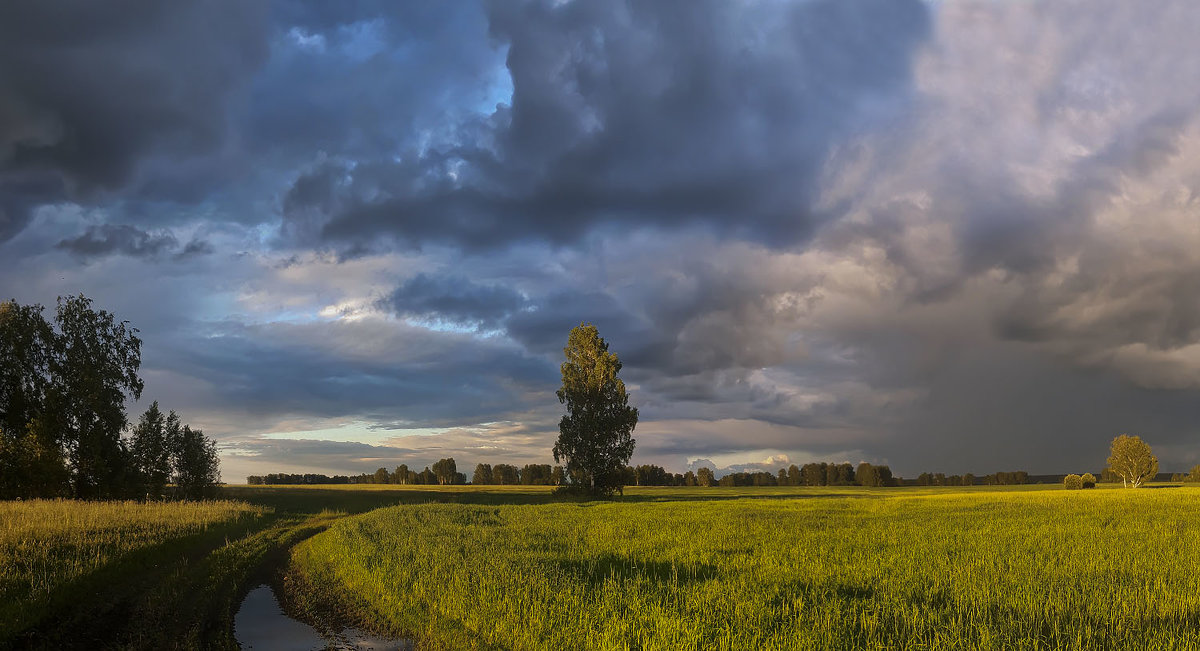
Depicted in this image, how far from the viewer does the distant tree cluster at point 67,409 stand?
47.0 m

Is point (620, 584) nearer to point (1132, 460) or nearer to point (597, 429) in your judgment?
point (597, 429)

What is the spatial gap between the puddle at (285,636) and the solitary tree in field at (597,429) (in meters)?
53.7

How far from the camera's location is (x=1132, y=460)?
125 metres

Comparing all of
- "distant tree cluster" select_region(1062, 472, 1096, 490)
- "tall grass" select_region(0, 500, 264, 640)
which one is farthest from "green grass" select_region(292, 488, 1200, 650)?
"distant tree cluster" select_region(1062, 472, 1096, 490)

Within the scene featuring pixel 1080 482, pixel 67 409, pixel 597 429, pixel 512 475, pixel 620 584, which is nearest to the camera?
pixel 620 584

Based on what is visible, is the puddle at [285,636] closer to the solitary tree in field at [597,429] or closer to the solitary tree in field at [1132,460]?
the solitary tree in field at [597,429]

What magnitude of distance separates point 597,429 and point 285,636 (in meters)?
56.0

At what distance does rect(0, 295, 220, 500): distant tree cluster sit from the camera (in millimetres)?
47000

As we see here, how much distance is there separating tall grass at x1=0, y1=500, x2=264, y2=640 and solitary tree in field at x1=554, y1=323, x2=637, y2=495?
131 feet

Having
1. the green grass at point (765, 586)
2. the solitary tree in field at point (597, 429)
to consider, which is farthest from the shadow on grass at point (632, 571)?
the solitary tree in field at point (597, 429)

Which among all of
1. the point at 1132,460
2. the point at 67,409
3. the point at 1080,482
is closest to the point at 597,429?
the point at 67,409

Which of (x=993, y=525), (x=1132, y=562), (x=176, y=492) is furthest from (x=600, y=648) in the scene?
(x=176, y=492)

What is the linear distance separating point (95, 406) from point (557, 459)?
41.4 metres

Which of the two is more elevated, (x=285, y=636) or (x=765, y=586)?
(x=765, y=586)
